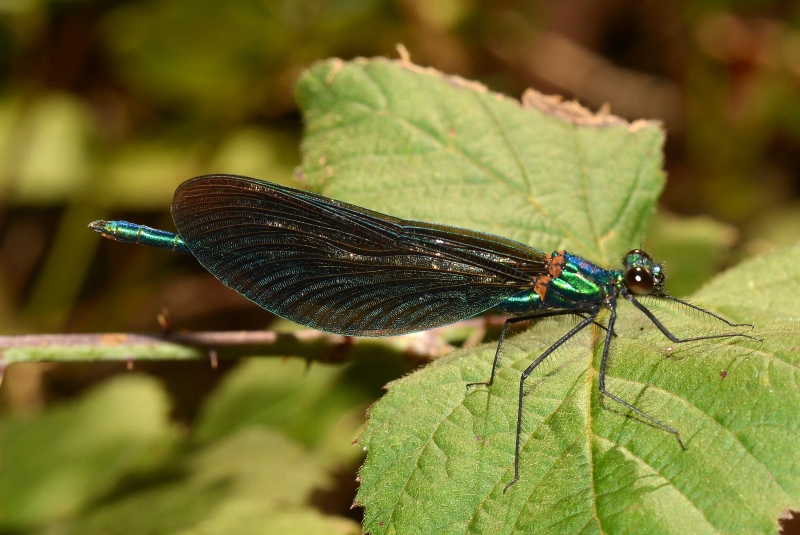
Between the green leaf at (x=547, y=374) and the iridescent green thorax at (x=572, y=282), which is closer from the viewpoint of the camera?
the green leaf at (x=547, y=374)

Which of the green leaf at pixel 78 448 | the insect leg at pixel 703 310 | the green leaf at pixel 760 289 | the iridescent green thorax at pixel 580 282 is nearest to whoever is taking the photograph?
the insect leg at pixel 703 310

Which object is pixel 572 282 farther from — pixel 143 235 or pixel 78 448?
pixel 78 448

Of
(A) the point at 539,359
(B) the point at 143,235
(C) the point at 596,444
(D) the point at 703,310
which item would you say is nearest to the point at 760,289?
(D) the point at 703,310

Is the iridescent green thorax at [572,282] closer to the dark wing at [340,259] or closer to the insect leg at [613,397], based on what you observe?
the dark wing at [340,259]

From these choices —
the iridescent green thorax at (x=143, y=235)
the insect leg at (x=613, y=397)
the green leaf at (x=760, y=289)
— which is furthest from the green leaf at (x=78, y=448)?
the green leaf at (x=760, y=289)

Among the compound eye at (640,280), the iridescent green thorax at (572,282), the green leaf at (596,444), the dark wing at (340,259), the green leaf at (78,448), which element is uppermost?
the compound eye at (640,280)

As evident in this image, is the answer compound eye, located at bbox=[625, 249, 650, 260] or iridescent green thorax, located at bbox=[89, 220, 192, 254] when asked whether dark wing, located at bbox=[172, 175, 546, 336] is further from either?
compound eye, located at bbox=[625, 249, 650, 260]
